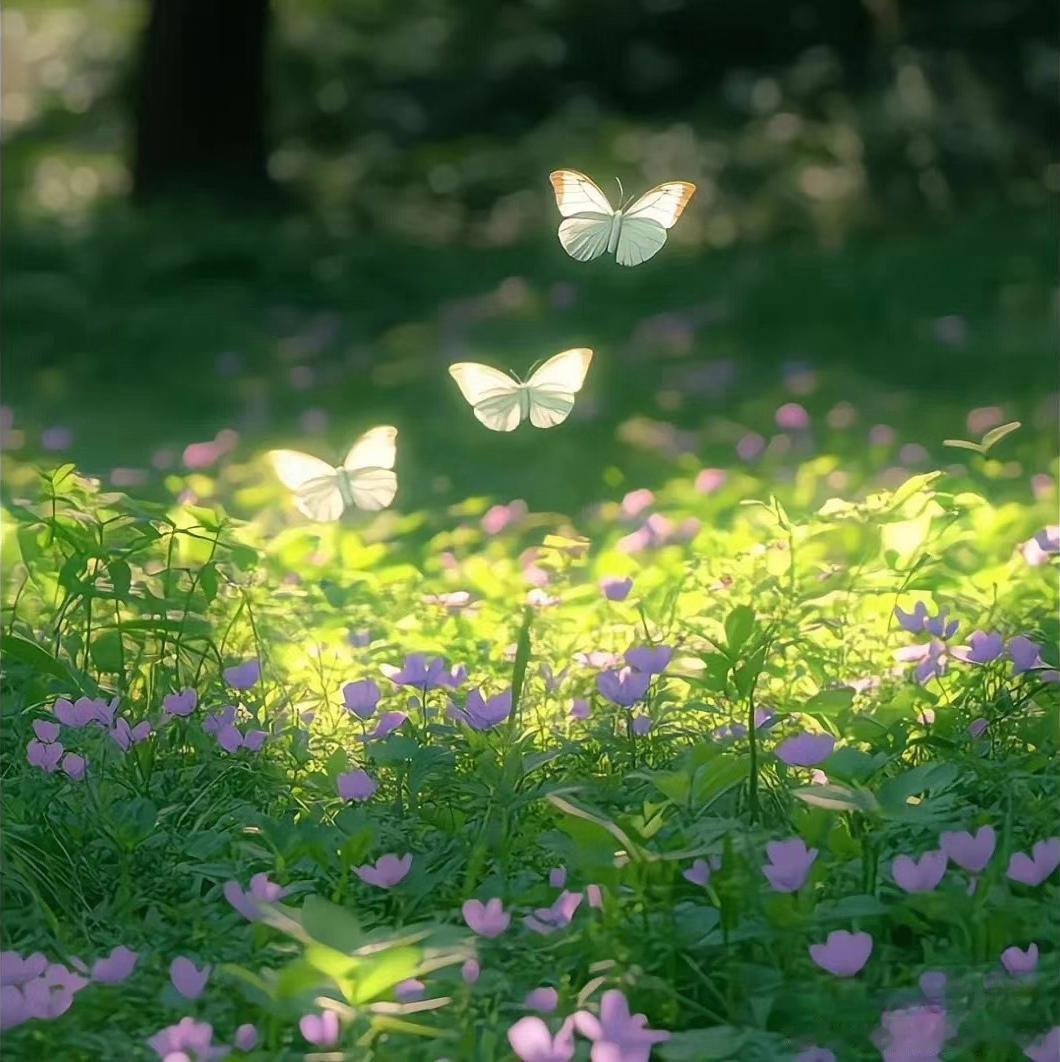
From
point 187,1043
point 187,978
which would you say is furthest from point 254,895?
point 187,1043

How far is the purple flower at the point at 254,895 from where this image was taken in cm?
182

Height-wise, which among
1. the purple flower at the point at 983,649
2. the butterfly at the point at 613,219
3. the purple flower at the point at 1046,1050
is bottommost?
the purple flower at the point at 983,649

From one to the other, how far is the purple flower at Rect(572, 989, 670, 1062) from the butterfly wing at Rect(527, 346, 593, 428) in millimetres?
1058

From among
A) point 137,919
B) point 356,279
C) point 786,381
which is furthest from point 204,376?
point 137,919

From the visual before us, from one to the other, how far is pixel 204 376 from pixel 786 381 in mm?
2892

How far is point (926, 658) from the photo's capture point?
2.58m

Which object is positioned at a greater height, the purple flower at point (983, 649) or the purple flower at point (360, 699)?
the purple flower at point (983, 649)

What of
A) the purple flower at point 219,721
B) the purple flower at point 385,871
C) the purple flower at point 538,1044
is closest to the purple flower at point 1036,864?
the purple flower at point 538,1044

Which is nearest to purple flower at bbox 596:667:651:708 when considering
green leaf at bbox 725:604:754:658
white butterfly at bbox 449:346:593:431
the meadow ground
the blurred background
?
the meadow ground

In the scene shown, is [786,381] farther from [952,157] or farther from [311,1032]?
[311,1032]

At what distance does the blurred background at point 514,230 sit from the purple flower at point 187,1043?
9.70 ft

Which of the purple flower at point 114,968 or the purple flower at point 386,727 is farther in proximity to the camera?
the purple flower at point 386,727

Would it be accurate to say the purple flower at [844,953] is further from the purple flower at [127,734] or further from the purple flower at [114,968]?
the purple flower at [127,734]

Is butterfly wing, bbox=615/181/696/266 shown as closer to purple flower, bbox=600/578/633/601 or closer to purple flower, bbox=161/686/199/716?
purple flower, bbox=600/578/633/601
